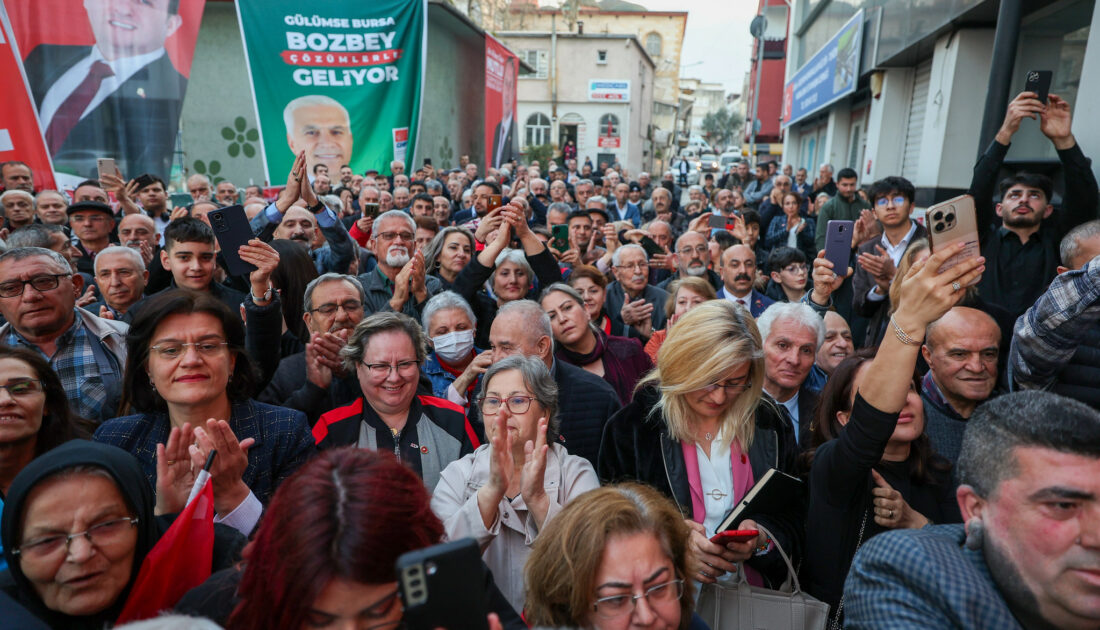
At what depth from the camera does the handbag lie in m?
2.10

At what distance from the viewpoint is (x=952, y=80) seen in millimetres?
7957

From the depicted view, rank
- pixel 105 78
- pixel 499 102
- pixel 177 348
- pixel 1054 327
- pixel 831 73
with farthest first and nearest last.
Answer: pixel 499 102 < pixel 831 73 < pixel 105 78 < pixel 1054 327 < pixel 177 348

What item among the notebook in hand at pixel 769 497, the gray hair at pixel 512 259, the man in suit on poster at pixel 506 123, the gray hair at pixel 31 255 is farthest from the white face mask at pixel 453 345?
the man in suit on poster at pixel 506 123

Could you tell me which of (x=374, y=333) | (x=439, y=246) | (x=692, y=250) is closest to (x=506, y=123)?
(x=439, y=246)

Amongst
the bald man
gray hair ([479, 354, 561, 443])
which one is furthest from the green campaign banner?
the bald man

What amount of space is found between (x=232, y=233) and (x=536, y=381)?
7.32 ft

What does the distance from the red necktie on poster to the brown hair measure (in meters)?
9.37

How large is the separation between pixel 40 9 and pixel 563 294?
8330 millimetres

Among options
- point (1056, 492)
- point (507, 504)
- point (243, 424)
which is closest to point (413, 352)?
point (243, 424)

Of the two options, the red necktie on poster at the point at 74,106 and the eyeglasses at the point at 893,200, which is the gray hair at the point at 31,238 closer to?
the red necktie on poster at the point at 74,106

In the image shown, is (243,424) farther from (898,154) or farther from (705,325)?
(898,154)

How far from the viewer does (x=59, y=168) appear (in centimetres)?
842

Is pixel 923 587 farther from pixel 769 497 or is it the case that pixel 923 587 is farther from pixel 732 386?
pixel 732 386

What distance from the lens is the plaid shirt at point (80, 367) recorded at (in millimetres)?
3311
